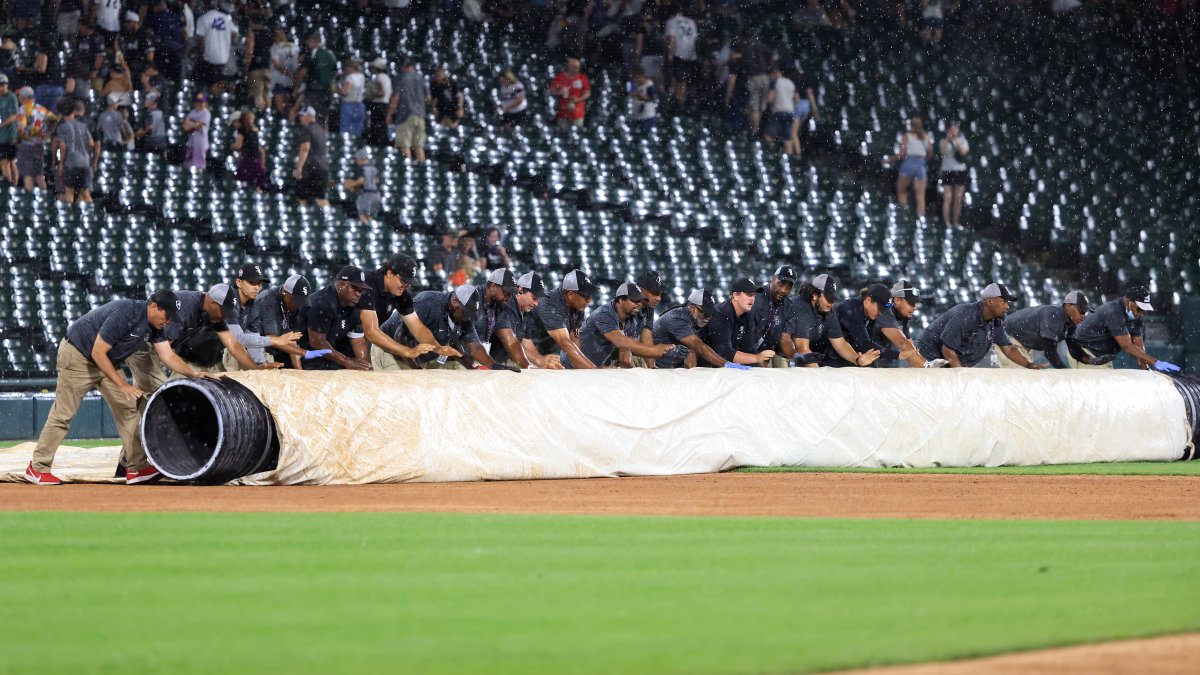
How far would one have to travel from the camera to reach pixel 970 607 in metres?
7.04

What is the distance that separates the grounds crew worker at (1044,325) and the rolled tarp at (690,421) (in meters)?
1.76

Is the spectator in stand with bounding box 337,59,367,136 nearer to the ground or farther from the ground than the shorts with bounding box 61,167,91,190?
farther from the ground

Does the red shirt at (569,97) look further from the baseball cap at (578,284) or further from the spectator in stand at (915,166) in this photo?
the baseball cap at (578,284)

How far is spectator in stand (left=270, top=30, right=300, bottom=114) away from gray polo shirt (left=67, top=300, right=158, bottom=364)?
48.4 feet

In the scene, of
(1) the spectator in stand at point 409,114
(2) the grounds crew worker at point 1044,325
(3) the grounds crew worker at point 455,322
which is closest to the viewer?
(3) the grounds crew worker at point 455,322

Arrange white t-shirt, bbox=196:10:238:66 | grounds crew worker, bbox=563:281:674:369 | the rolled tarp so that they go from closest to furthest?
the rolled tarp < grounds crew worker, bbox=563:281:674:369 < white t-shirt, bbox=196:10:238:66

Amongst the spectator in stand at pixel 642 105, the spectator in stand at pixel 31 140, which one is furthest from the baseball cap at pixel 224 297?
the spectator in stand at pixel 642 105

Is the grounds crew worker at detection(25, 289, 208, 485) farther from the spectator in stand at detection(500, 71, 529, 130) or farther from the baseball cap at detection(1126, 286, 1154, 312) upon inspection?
the spectator in stand at detection(500, 71, 529, 130)

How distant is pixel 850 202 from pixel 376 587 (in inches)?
981

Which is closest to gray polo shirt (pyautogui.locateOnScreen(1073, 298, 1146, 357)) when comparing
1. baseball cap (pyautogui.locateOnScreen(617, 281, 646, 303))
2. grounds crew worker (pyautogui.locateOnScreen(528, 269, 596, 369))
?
baseball cap (pyautogui.locateOnScreen(617, 281, 646, 303))

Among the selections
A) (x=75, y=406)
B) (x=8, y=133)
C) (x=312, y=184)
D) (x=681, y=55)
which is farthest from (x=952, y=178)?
(x=75, y=406)

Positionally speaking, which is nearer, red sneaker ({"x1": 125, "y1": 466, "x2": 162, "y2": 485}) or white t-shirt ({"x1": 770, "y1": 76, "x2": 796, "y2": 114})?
red sneaker ({"x1": 125, "y1": 466, "x2": 162, "y2": 485})

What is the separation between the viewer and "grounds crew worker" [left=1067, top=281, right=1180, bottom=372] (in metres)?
19.3

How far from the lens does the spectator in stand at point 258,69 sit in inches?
1118
